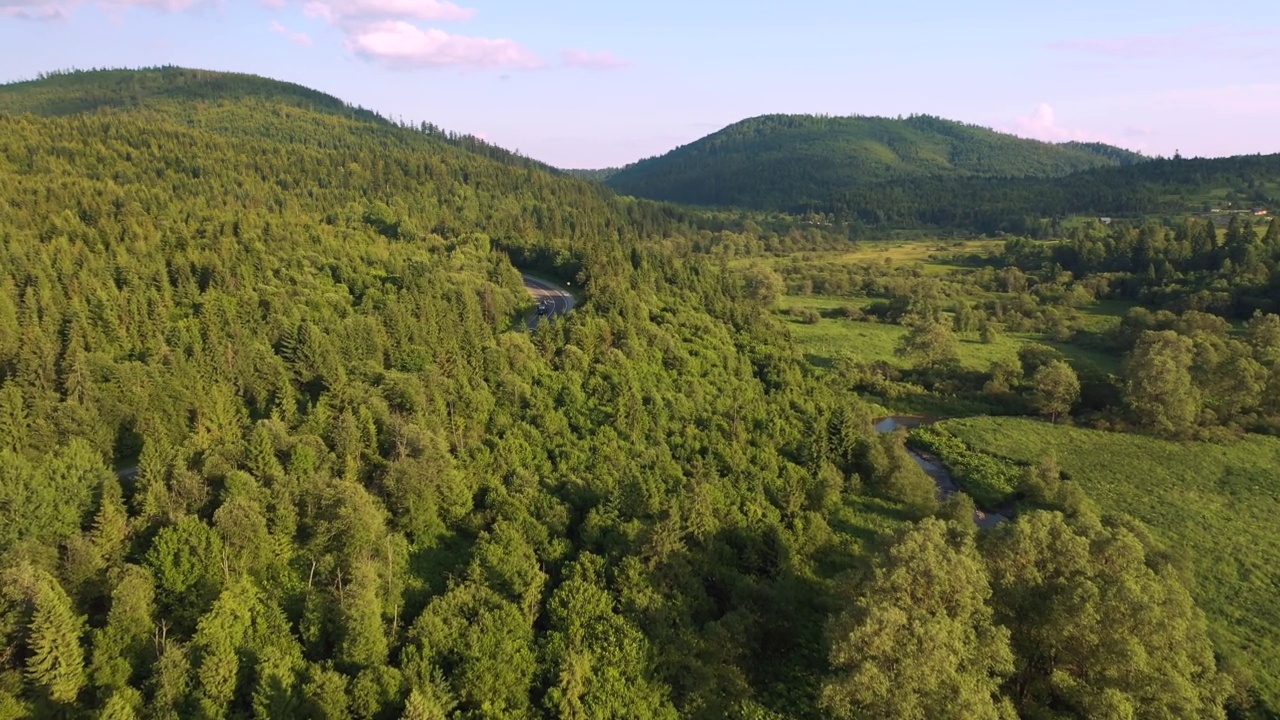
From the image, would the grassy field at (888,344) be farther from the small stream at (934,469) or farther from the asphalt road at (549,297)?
the asphalt road at (549,297)

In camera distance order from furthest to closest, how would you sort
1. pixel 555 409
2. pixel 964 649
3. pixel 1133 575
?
pixel 555 409, pixel 1133 575, pixel 964 649

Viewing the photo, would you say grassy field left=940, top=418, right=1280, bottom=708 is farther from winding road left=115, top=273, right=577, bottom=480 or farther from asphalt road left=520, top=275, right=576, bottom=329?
asphalt road left=520, top=275, right=576, bottom=329

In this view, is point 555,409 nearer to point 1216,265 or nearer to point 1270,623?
point 1270,623

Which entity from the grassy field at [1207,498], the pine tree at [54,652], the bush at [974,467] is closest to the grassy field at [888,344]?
the bush at [974,467]

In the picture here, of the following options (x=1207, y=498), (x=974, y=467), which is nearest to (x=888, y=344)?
(x=974, y=467)

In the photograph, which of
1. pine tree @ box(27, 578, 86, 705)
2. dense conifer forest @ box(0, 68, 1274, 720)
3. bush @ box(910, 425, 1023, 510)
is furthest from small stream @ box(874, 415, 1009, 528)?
pine tree @ box(27, 578, 86, 705)

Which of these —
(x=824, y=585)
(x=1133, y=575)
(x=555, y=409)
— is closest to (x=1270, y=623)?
(x=1133, y=575)

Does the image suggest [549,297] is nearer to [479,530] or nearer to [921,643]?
[479,530]
